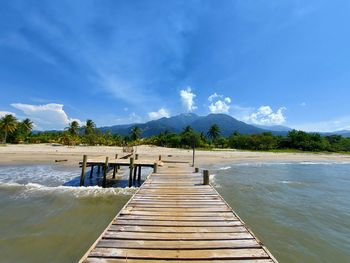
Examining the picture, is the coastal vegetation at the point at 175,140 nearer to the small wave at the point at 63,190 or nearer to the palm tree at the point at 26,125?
the palm tree at the point at 26,125

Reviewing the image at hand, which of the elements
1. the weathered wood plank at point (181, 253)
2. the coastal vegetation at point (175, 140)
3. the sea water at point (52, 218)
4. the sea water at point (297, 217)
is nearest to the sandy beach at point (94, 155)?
the sea water at point (52, 218)

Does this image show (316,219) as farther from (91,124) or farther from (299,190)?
(91,124)

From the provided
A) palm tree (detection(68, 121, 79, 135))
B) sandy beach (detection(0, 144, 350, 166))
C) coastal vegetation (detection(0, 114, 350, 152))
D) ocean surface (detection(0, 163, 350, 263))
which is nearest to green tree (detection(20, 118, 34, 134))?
coastal vegetation (detection(0, 114, 350, 152))

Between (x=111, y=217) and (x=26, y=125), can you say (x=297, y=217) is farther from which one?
(x=26, y=125)

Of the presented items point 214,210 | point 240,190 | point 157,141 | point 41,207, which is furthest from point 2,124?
point 214,210

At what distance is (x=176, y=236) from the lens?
523cm

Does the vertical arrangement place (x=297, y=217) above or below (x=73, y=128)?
below

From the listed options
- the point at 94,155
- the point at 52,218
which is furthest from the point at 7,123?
the point at 52,218

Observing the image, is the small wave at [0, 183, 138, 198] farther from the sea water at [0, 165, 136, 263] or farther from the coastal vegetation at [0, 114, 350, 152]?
the coastal vegetation at [0, 114, 350, 152]

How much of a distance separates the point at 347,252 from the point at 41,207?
1477cm

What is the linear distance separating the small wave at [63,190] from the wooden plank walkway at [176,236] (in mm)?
8701

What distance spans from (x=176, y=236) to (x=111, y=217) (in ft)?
22.6

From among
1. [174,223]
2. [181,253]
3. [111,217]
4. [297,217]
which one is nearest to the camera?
[181,253]

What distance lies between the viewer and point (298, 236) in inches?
376
